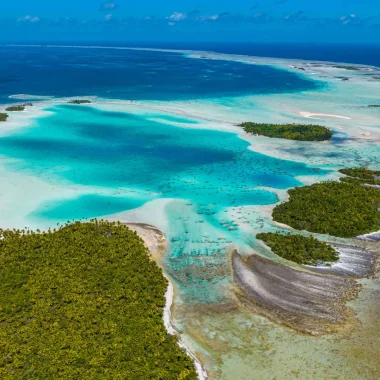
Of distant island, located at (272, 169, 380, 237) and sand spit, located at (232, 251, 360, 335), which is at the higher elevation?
distant island, located at (272, 169, 380, 237)

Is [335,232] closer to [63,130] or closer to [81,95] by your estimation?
[63,130]

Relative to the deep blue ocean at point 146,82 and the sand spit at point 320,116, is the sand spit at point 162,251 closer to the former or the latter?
the sand spit at point 320,116

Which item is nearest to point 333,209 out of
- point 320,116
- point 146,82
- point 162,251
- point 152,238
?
point 162,251

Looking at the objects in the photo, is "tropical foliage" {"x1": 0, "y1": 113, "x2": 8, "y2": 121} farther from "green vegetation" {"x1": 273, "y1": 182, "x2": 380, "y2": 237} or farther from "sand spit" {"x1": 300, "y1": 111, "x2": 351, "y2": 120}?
"sand spit" {"x1": 300, "y1": 111, "x2": 351, "y2": 120}

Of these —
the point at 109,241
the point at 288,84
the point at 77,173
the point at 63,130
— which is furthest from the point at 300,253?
the point at 288,84

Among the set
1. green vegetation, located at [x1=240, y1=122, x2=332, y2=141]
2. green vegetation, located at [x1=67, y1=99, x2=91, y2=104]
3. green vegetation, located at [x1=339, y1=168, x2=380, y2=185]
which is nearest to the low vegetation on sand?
green vegetation, located at [x1=67, y1=99, x2=91, y2=104]

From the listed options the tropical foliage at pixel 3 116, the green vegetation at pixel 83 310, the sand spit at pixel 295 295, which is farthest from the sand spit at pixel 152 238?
the tropical foliage at pixel 3 116
